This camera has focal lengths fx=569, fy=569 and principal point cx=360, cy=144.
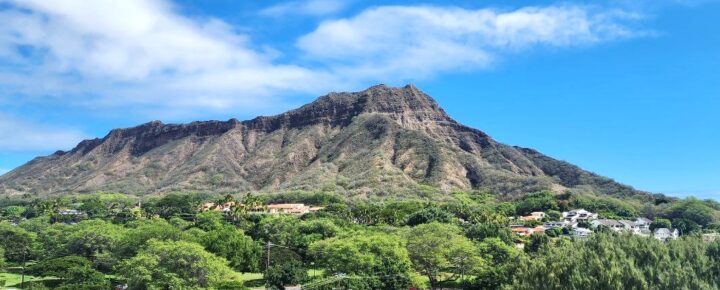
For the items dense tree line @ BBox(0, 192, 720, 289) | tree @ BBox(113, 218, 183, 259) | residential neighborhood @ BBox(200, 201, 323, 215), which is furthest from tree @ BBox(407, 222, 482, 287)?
residential neighborhood @ BBox(200, 201, 323, 215)

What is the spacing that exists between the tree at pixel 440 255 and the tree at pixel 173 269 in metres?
19.7

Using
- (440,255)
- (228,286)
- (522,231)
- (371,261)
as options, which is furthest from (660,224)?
(228,286)

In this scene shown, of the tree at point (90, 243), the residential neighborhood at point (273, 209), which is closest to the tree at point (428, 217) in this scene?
the residential neighborhood at point (273, 209)

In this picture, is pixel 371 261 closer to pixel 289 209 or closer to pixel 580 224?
pixel 580 224

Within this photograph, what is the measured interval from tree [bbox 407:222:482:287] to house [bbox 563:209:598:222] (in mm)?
64671

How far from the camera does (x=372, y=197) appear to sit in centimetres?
14088

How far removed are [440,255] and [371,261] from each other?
7835 millimetres

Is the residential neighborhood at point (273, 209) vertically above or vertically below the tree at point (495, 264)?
above

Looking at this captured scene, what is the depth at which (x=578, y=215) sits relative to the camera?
11856cm

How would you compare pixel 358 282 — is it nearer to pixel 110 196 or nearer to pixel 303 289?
pixel 303 289

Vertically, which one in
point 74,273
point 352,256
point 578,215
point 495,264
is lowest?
point 495,264

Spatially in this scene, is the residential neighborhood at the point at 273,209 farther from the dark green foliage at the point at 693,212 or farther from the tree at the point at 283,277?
the dark green foliage at the point at 693,212

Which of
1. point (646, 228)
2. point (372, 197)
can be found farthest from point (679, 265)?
point (372, 197)

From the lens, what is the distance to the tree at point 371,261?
46062 mm
